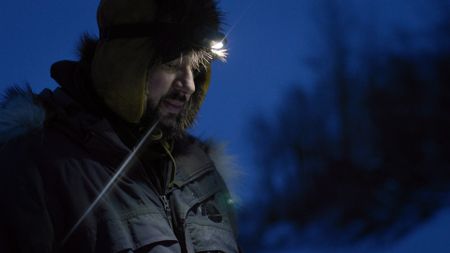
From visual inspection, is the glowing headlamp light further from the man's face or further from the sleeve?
the sleeve

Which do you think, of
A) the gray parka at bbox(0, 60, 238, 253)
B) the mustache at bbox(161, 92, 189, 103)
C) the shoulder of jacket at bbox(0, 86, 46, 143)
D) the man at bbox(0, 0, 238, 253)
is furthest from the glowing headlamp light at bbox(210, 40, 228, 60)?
the shoulder of jacket at bbox(0, 86, 46, 143)

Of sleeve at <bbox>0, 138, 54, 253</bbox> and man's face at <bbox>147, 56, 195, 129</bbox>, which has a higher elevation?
man's face at <bbox>147, 56, 195, 129</bbox>

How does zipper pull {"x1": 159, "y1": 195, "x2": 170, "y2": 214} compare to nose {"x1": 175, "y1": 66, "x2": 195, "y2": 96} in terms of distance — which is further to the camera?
nose {"x1": 175, "y1": 66, "x2": 195, "y2": 96}

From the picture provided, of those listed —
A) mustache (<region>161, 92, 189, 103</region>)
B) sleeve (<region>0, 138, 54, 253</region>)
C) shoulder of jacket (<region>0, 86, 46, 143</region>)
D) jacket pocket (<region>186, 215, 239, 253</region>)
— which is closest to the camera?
sleeve (<region>0, 138, 54, 253</region>)

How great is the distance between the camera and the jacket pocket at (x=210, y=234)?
3.55 ft

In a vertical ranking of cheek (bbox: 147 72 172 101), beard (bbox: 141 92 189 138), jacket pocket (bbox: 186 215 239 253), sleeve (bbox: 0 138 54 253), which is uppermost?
cheek (bbox: 147 72 172 101)

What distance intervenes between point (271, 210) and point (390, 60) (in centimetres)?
105

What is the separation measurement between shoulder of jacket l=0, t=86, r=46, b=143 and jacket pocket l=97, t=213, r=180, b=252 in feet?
0.81

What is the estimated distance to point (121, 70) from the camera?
1105mm

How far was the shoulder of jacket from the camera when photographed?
98 centimetres

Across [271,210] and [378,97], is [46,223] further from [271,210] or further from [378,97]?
[378,97]

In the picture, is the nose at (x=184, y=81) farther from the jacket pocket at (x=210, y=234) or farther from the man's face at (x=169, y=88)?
the jacket pocket at (x=210, y=234)

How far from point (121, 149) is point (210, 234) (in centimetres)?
28

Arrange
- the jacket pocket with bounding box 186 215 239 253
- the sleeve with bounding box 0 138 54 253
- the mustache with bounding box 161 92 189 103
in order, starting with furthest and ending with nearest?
the mustache with bounding box 161 92 189 103, the jacket pocket with bounding box 186 215 239 253, the sleeve with bounding box 0 138 54 253
